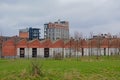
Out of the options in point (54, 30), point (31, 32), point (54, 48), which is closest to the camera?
point (54, 48)

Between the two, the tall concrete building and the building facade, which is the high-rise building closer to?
the tall concrete building

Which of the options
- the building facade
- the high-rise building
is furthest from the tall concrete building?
the building facade

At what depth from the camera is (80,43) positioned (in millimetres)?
75562

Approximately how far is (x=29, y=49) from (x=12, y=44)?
4.40 m

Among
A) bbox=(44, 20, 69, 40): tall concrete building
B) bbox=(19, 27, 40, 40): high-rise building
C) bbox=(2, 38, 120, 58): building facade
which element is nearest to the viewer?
bbox=(2, 38, 120, 58): building facade

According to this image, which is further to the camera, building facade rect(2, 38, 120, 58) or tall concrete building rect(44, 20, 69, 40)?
tall concrete building rect(44, 20, 69, 40)

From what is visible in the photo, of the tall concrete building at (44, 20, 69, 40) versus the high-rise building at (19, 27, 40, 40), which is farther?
the tall concrete building at (44, 20, 69, 40)

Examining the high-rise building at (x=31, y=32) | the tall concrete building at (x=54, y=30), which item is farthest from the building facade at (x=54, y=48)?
the tall concrete building at (x=54, y=30)

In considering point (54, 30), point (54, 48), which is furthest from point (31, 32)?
point (54, 48)

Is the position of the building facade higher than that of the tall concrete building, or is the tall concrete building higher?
the tall concrete building

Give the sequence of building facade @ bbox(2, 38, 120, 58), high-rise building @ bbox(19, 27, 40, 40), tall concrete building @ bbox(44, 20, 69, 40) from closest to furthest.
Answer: building facade @ bbox(2, 38, 120, 58) → high-rise building @ bbox(19, 27, 40, 40) → tall concrete building @ bbox(44, 20, 69, 40)

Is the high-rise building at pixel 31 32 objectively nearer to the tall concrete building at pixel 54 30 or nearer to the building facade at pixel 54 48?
the tall concrete building at pixel 54 30

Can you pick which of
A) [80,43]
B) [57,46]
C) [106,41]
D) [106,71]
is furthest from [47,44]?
[106,71]

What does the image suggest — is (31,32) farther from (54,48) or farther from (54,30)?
(54,48)
